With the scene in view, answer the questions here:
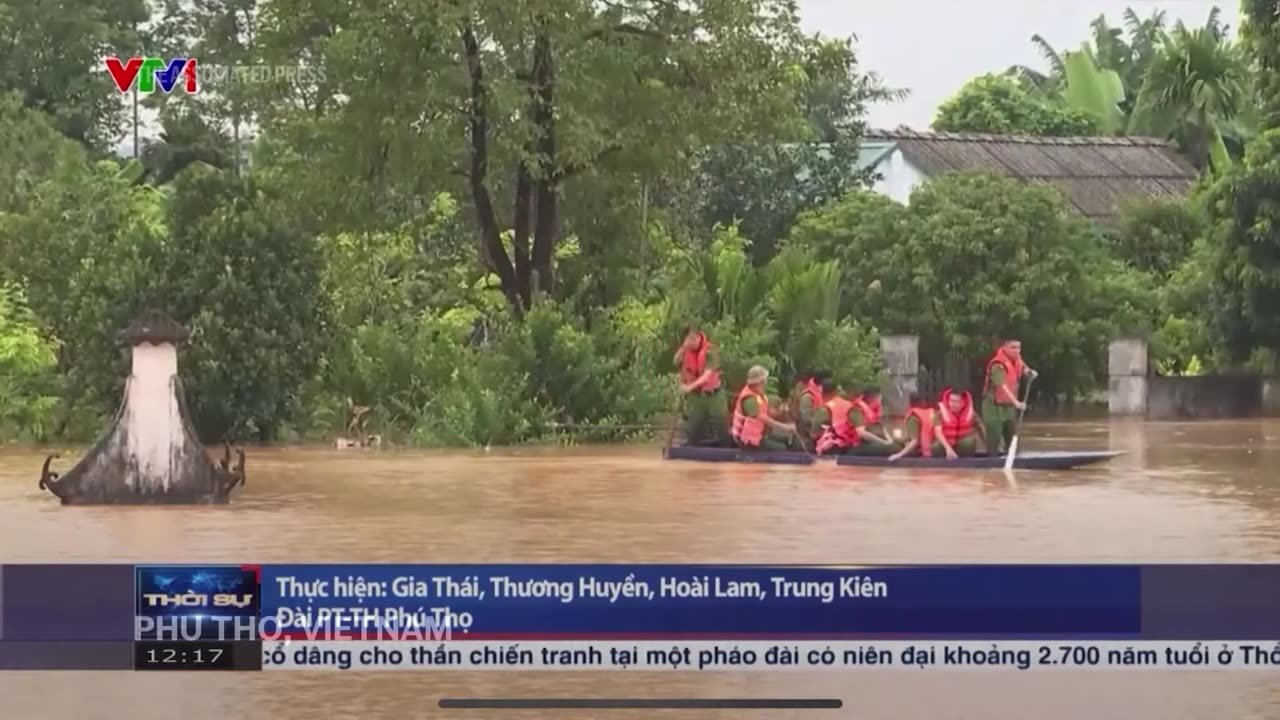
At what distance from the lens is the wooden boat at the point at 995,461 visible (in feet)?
26.6

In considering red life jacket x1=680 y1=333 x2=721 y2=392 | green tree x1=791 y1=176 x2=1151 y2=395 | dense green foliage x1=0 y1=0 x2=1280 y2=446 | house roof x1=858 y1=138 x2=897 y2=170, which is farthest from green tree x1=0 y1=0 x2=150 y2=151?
house roof x1=858 y1=138 x2=897 y2=170

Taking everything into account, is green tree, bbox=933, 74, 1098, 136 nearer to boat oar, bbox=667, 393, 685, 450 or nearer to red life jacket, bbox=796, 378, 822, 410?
red life jacket, bbox=796, 378, 822, 410

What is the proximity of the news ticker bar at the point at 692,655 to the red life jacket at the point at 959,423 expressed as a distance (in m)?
4.16

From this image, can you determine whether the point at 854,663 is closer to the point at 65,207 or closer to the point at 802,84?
the point at 65,207

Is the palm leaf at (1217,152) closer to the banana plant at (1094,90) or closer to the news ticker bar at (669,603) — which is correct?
the banana plant at (1094,90)

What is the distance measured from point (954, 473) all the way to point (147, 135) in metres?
3.44

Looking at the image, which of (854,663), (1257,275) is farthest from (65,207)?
(1257,275)

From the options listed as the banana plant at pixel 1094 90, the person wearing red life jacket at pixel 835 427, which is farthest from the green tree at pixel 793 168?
the banana plant at pixel 1094 90

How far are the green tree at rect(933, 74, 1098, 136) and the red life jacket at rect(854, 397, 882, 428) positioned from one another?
128 centimetres

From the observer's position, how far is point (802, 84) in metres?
12.2

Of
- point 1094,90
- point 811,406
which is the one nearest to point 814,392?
point 811,406

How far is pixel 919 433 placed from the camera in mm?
9242

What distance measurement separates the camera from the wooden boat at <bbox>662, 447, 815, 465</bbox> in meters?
9.62

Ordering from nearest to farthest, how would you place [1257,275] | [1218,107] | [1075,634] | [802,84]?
[1075,634]
[1218,107]
[802,84]
[1257,275]
